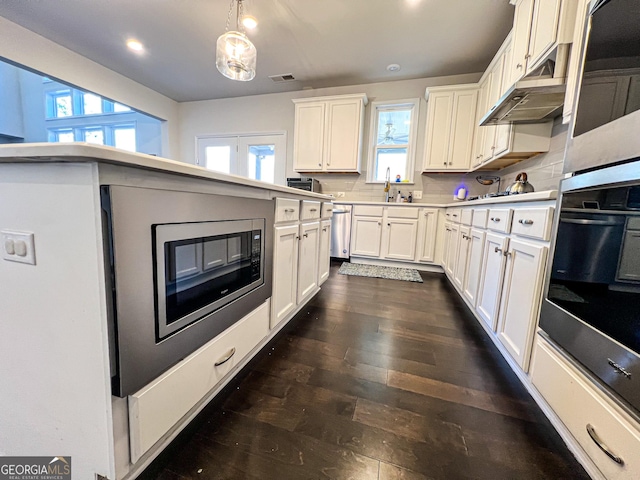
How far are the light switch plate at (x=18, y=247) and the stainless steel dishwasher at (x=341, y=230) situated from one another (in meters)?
3.20

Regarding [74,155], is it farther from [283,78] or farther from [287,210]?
[283,78]

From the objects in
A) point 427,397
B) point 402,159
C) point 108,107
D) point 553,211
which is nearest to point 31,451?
point 427,397

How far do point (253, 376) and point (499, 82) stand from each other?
3375 mm

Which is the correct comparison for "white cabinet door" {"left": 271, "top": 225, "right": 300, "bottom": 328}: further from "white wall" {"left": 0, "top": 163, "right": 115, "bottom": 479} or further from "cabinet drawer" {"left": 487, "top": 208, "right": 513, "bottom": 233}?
"cabinet drawer" {"left": 487, "top": 208, "right": 513, "bottom": 233}

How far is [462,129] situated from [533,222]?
2574 millimetres

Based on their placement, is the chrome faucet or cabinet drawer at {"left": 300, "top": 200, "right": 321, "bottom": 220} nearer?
cabinet drawer at {"left": 300, "top": 200, "right": 321, "bottom": 220}

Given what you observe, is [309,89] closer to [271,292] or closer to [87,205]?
[271,292]

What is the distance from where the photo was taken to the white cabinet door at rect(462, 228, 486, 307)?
1.92 meters

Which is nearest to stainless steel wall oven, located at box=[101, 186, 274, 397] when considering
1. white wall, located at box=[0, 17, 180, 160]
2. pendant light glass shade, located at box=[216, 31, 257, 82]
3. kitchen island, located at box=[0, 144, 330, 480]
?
kitchen island, located at box=[0, 144, 330, 480]

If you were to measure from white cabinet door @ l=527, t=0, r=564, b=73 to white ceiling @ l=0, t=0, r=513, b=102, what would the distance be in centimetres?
62

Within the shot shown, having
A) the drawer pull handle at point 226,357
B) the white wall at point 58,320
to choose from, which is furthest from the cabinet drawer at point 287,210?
the white wall at point 58,320

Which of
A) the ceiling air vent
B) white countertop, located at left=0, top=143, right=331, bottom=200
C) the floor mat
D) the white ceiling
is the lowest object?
the floor mat

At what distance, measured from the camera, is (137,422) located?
26.6 inches

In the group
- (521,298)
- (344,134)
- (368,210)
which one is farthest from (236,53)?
(521,298)
